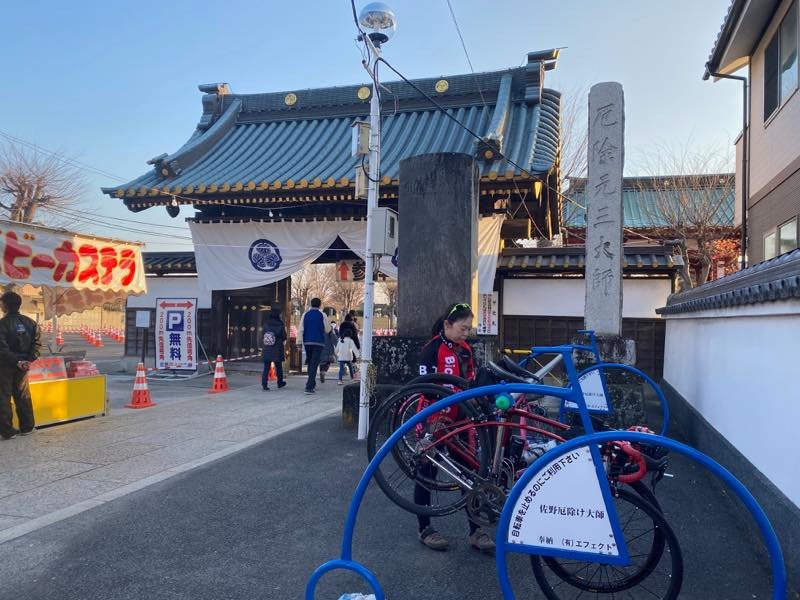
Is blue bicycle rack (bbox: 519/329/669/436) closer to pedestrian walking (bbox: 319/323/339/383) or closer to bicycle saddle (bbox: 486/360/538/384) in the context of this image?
bicycle saddle (bbox: 486/360/538/384)

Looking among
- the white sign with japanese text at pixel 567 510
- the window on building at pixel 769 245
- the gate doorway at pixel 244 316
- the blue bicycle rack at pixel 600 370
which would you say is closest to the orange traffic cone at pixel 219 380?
the gate doorway at pixel 244 316

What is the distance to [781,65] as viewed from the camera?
30.4 ft

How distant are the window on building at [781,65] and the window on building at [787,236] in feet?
6.66

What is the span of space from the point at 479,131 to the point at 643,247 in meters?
4.57

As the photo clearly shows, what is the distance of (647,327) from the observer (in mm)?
12383

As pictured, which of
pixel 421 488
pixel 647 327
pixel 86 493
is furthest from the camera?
pixel 647 327

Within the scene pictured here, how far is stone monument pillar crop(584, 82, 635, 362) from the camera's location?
7746mm

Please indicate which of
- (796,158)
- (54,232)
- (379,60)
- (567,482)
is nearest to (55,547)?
(567,482)

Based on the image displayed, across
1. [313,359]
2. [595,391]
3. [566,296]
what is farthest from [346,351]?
[595,391]

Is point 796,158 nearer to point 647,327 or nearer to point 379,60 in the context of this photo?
point 647,327

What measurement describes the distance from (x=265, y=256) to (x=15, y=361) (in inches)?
260

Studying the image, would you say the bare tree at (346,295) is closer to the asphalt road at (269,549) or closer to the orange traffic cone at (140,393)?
the orange traffic cone at (140,393)

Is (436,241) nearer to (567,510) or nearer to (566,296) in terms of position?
(567,510)

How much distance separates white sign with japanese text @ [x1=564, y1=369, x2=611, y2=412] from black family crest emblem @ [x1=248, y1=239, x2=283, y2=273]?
27.7 ft
